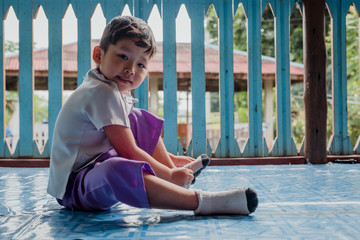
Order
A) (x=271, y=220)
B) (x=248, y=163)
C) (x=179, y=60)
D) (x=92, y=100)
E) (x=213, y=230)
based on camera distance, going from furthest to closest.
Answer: (x=179, y=60)
(x=248, y=163)
(x=92, y=100)
(x=271, y=220)
(x=213, y=230)

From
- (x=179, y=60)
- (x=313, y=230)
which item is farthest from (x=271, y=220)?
(x=179, y=60)

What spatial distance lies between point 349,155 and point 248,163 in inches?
43.1

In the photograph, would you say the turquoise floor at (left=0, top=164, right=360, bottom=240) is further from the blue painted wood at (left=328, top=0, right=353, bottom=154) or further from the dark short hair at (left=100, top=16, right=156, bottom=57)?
the blue painted wood at (left=328, top=0, right=353, bottom=154)

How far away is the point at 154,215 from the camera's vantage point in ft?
4.53

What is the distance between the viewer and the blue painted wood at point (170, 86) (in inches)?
135

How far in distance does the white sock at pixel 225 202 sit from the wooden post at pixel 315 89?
7.42 ft

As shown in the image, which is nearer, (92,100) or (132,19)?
(92,100)

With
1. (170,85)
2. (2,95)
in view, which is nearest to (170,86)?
(170,85)

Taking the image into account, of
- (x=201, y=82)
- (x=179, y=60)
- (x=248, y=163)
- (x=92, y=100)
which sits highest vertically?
(x=179, y=60)

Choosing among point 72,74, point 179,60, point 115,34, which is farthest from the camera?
point 179,60

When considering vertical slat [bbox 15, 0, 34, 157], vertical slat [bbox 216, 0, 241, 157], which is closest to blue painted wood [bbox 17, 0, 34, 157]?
vertical slat [bbox 15, 0, 34, 157]

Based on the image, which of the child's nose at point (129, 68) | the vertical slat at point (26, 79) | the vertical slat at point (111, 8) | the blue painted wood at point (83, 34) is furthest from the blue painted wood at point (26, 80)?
the child's nose at point (129, 68)

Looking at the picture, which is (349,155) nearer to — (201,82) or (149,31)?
(201,82)

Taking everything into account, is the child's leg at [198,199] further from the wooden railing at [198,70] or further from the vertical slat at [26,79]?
the vertical slat at [26,79]
